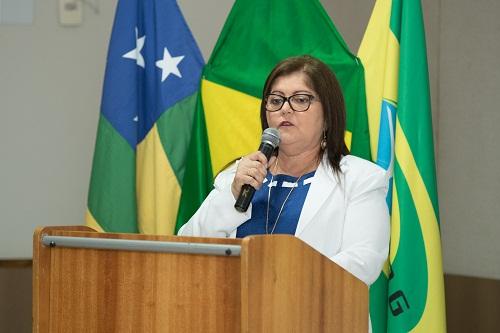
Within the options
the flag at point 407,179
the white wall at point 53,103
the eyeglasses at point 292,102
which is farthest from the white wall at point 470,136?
the eyeglasses at point 292,102

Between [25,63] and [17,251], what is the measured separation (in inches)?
35.0

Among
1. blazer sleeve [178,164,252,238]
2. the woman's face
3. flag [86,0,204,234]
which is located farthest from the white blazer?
flag [86,0,204,234]

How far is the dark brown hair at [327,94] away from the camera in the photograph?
2.26 metres

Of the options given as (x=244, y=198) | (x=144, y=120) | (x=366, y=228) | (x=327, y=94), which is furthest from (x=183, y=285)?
(x=144, y=120)

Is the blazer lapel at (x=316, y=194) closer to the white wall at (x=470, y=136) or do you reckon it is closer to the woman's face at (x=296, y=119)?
the woman's face at (x=296, y=119)

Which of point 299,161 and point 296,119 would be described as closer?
point 296,119

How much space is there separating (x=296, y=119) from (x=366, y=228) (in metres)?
0.36

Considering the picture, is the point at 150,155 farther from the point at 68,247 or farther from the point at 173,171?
the point at 68,247

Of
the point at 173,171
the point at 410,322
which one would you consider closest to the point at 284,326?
the point at 410,322

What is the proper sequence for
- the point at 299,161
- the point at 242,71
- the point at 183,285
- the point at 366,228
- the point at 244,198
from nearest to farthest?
the point at 183,285 → the point at 244,198 → the point at 366,228 → the point at 299,161 → the point at 242,71

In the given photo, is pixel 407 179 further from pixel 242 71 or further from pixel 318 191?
pixel 242 71

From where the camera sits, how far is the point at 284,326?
1570 mm

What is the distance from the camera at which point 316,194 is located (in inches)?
86.5

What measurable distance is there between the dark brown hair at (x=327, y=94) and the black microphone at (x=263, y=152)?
0.21 metres
